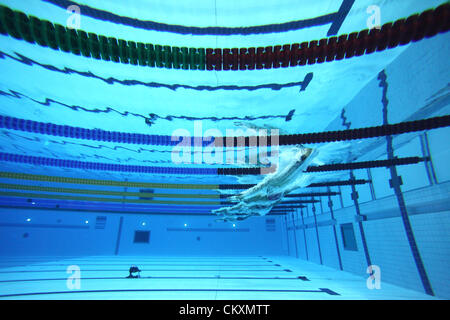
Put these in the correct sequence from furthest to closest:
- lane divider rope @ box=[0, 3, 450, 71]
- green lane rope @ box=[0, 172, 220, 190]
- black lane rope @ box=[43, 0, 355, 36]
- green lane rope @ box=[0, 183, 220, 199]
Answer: green lane rope @ box=[0, 183, 220, 199], green lane rope @ box=[0, 172, 220, 190], black lane rope @ box=[43, 0, 355, 36], lane divider rope @ box=[0, 3, 450, 71]

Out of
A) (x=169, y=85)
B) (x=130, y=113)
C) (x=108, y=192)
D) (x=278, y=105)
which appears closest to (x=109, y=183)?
(x=108, y=192)

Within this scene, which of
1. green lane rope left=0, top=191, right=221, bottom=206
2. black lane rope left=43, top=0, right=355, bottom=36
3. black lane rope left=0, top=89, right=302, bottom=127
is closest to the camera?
black lane rope left=43, top=0, right=355, bottom=36

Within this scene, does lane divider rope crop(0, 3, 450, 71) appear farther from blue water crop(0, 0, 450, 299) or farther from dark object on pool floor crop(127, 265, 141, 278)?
dark object on pool floor crop(127, 265, 141, 278)

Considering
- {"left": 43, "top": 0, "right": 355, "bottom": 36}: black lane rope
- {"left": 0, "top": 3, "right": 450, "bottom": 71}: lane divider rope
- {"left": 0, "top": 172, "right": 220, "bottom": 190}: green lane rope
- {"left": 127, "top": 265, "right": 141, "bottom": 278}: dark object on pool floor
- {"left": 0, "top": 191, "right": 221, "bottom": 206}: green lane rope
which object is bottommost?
{"left": 127, "top": 265, "right": 141, "bottom": 278}: dark object on pool floor

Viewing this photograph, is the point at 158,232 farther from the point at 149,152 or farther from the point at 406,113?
the point at 406,113

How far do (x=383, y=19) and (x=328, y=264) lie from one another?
648 centimetres

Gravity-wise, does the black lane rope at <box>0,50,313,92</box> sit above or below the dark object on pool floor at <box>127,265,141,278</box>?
above

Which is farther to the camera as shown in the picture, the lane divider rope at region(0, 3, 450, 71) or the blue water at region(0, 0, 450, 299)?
the blue water at region(0, 0, 450, 299)

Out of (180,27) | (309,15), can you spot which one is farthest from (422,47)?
(180,27)

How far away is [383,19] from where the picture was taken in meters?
2.46

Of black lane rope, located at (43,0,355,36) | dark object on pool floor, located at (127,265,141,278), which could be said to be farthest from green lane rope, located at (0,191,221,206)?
black lane rope, located at (43,0,355,36)

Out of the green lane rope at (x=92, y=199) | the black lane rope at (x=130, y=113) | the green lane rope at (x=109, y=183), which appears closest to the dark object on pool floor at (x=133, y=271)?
the black lane rope at (x=130, y=113)

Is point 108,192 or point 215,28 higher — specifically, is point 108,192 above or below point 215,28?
below

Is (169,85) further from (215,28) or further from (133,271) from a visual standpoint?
(133,271)
